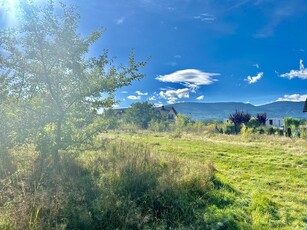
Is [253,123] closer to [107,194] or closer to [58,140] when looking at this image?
[58,140]

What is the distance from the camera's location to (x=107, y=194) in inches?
204

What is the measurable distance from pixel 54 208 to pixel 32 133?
3.19 meters

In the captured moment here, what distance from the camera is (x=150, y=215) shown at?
4.71 meters

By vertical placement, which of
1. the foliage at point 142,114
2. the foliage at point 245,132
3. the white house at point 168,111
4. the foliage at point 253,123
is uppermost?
the white house at point 168,111

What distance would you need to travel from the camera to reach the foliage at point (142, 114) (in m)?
49.0

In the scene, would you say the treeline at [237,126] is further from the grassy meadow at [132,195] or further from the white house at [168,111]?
the white house at [168,111]

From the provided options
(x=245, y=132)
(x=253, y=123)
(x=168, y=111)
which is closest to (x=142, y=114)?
(x=253, y=123)

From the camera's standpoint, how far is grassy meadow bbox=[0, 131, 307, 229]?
4.34 metres

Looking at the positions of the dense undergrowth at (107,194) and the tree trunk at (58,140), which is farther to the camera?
the tree trunk at (58,140)

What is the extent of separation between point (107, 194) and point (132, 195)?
59cm

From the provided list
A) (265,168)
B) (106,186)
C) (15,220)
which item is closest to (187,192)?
(106,186)

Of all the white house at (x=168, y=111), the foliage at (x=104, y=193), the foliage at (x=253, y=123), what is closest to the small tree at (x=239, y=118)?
the foliage at (x=253, y=123)

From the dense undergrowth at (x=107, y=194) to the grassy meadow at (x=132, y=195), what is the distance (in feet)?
0.05

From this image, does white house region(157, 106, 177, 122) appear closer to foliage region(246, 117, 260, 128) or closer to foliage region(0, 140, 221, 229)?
foliage region(246, 117, 260, 128)
